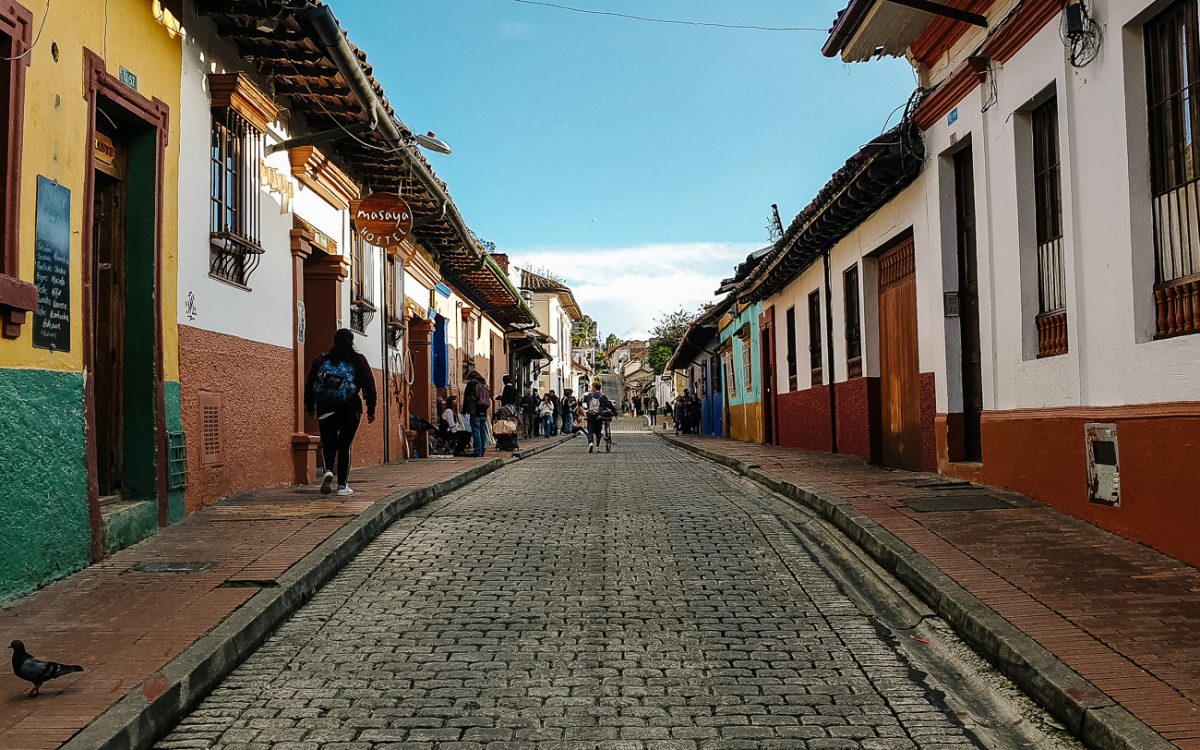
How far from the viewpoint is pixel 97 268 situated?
24.3 feet

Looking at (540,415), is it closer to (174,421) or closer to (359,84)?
(359,84)

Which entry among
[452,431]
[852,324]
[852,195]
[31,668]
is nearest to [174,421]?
[31,668]

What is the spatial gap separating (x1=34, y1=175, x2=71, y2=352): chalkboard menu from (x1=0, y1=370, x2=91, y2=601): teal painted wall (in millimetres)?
246

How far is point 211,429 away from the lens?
8.81m

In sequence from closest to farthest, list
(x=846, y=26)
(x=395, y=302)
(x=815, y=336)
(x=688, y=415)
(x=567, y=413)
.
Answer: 1. (x=846, y=26)
2. (x=395, y=302)
3. (x=815, y=336)
4. (x=688, y=415)
5. (x=567, y=413)

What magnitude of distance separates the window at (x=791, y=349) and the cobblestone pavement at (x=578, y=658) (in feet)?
41.2

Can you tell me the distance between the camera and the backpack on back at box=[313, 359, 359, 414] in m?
9.76

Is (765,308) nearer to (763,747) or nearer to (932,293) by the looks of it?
(932,293)

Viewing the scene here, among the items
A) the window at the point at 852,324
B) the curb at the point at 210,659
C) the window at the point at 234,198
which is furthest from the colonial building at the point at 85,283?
the window at the point at 852,324

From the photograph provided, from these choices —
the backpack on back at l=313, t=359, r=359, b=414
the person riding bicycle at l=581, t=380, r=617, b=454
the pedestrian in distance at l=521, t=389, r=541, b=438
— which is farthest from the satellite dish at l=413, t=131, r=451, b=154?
the pedestrian in distance at l=521, t=389, r=541, b=438

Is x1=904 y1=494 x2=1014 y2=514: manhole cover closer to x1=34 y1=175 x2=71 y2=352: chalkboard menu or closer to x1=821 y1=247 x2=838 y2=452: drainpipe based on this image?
x1=34 y1=175 x2=71 y2=352: chalkboard menu

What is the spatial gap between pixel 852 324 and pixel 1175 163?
8891mm

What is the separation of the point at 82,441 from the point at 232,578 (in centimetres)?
137

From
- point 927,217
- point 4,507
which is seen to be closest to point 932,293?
point 927,217
